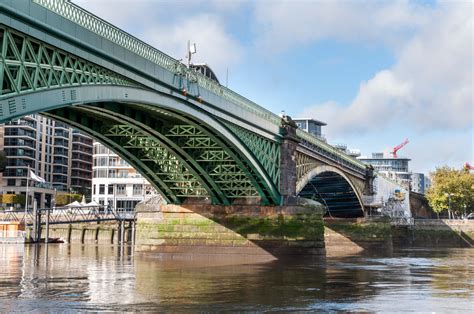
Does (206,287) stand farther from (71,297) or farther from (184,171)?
(184,171)

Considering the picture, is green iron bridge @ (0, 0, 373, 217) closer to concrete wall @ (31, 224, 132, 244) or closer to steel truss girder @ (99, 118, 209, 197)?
steel truss girder @ (99, 118, 209, 197)

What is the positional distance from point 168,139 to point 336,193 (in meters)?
47.1

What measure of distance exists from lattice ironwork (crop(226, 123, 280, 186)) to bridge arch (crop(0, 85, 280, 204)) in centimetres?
59

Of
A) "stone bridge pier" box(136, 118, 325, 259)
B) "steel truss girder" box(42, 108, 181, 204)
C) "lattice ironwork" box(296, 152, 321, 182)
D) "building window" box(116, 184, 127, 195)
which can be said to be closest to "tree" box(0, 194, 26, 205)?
"building window" box(116, 184, 127, 195)

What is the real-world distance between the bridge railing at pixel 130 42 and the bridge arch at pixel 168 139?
72.3 inches

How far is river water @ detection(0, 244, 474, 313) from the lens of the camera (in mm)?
25672

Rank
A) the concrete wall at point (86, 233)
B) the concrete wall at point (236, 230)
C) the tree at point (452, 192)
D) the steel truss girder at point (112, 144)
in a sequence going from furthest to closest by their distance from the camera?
the tree at point (452, 192) < the concrete wall at point (86, 233) < the concrete wall at point (236, 230) < the steel truss girder at point (112, 144)

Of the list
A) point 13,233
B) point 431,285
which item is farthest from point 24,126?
point 431,285

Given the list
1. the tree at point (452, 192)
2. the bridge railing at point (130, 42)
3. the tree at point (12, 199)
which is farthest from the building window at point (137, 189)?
the bridge railing at point (130, 42)

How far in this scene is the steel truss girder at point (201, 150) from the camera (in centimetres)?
3903

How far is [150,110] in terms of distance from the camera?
38.5 m

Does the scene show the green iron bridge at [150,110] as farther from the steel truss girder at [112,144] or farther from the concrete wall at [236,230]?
the concrete wall at [236,230]

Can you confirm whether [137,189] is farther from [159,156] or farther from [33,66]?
[33,66]

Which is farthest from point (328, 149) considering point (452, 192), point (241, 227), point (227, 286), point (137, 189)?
point (137, 189)
